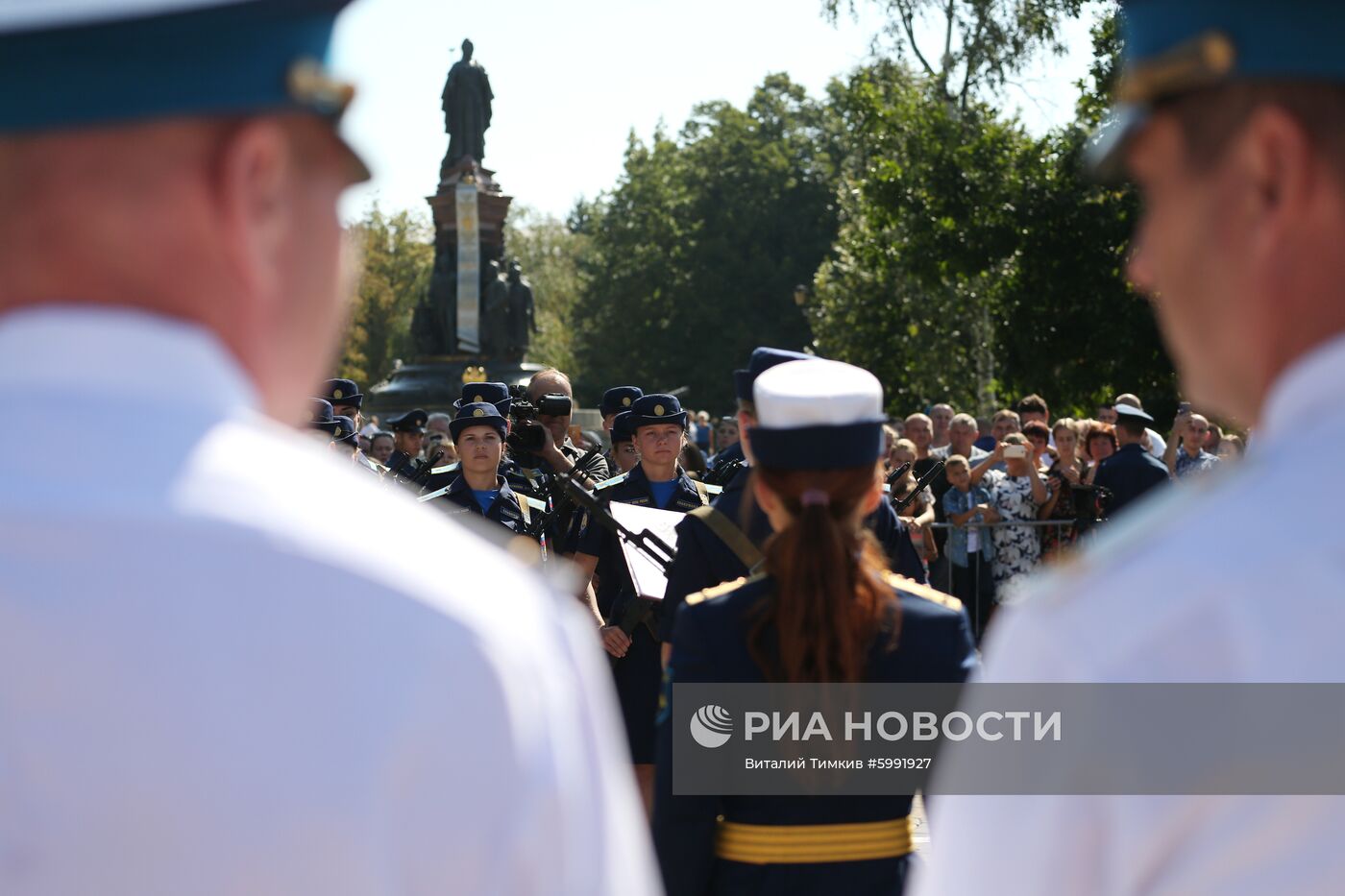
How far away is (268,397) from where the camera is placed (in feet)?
3.99

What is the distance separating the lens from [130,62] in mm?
1134

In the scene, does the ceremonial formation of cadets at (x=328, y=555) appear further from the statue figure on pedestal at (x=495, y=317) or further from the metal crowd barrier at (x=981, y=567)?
the statue figure on pedestal at (x=495, y=317)

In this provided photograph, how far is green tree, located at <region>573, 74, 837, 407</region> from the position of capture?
55.8 meters

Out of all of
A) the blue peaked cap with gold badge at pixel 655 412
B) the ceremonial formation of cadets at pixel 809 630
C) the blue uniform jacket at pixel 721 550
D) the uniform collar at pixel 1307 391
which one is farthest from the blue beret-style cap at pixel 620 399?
the uniform collar at pixel 1307 391

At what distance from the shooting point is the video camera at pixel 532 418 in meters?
10.1

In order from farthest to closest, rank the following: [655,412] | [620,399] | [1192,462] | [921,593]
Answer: [1192,462] < [620,399] < [655,412] < [921,593]

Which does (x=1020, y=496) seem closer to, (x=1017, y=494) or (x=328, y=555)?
(x=1017, y=494)

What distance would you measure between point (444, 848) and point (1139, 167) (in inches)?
30.4

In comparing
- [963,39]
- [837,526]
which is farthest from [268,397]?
[963,39]

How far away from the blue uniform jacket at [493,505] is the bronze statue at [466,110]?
78.6ft

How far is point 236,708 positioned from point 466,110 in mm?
31821

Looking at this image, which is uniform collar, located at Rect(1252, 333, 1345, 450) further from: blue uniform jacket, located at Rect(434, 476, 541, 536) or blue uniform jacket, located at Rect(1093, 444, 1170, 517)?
blue uniform jacket, located at Rect(1093, 444, 1170, 517)

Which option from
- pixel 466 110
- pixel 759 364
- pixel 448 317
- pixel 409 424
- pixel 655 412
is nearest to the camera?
pixel 759 364

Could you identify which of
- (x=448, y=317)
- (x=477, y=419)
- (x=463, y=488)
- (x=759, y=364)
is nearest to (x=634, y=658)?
(x=463, y=488)
